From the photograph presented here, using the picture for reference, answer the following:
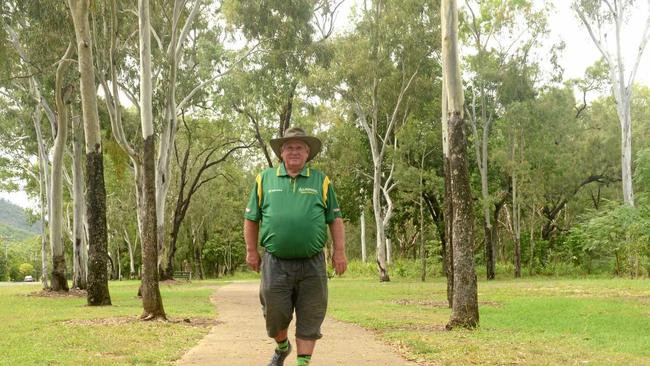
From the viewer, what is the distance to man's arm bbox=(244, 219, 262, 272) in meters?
5.36

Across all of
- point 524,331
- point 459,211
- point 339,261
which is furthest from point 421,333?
point 339,261

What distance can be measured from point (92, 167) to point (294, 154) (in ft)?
41.1

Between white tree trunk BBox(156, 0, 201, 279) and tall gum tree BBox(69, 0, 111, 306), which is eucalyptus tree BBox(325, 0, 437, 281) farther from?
tall gum tree BBox(69, 0, 111, 306)

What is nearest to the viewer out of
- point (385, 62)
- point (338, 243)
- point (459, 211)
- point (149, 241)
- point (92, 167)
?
point (338, 243)

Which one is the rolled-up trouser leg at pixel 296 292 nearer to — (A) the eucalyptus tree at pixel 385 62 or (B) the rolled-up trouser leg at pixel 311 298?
(B) the rolled-up trouser leg at pixel 311 298

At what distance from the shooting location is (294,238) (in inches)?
203

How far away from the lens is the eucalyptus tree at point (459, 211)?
10.5m

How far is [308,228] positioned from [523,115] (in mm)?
30029

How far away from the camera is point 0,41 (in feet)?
64.2

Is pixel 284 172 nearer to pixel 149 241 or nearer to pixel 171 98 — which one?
pixel 149 241

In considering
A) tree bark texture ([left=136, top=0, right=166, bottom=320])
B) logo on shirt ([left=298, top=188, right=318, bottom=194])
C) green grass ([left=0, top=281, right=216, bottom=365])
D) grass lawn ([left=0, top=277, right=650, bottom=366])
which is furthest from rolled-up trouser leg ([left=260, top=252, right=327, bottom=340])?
tree bark texture ([left=136, top=0, right=166, bottom=320])

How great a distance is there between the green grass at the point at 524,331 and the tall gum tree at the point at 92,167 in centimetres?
587

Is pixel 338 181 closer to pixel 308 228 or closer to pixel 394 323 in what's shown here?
pixel 394 323

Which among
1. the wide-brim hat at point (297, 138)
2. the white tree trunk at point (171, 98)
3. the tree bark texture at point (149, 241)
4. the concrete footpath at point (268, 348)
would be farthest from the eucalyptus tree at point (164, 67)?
the wide-brim hat at point (297, 138)
